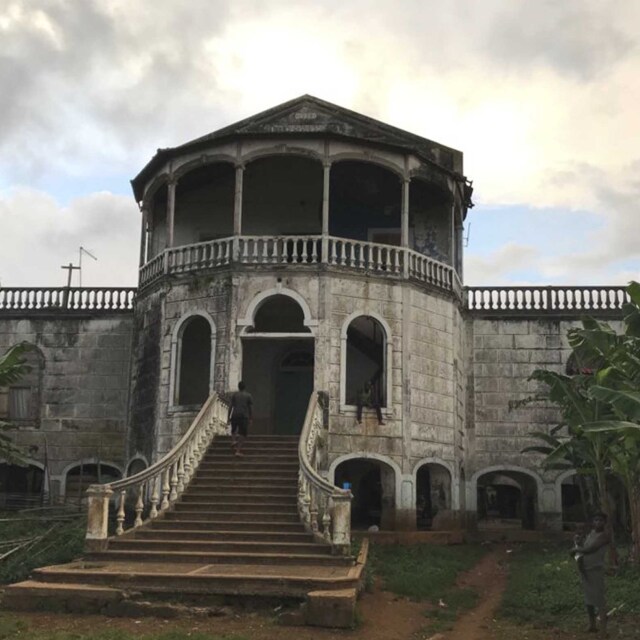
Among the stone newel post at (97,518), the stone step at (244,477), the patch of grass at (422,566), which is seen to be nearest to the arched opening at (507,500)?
the patch of grass at (422,566)

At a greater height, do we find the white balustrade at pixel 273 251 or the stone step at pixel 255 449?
the white balustrade at pixel 273 251

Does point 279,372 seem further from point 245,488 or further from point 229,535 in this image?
point 229,535

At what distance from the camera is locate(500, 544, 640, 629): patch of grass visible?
1132cm

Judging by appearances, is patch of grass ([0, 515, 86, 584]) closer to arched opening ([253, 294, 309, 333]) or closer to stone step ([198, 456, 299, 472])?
stone step ([198, 456, 299, 472])

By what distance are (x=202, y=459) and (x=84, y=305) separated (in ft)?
34.9

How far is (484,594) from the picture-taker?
1407cm

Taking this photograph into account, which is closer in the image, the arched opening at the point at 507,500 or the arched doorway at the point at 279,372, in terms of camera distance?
the arched doorway at the point at 279,372

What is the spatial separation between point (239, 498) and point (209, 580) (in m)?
4.32

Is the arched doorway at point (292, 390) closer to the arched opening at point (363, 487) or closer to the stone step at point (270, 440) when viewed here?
the arched opening at point (363, 487)

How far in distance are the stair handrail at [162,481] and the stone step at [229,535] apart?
367mm

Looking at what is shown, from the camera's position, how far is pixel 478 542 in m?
21.9

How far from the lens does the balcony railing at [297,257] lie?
20.3 m

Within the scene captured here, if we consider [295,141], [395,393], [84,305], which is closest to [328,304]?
[395,393]

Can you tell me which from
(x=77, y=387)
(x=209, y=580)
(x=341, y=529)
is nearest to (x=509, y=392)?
(x=77, y=387)
